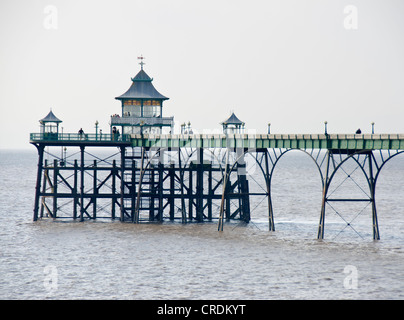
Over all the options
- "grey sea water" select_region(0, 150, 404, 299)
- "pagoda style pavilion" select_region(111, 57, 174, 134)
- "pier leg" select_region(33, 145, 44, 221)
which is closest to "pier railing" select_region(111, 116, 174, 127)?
"pagoda style pavilion" select_region(111, 57, 174, 134)

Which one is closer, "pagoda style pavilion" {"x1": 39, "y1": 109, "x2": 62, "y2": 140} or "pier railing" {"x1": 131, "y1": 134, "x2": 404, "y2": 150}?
"pier railing" {"x1": 131, "y1": 134, "x2": 404, "y2": 150}

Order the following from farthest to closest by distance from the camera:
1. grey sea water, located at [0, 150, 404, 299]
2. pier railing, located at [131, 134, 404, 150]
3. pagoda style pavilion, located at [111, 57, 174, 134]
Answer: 1. pagoda style pavilion, located at [111, 57, 174, 134]
2. pier railing, located at [131, 134, 404, 150]
3. grey sea water, located at [0, 150, 404, 299]

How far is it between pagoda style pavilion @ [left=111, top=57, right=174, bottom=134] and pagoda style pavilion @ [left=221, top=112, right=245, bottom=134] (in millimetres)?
6803

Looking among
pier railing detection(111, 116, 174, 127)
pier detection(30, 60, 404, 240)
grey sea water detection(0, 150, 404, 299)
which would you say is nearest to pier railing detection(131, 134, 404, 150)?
pier detection(30, 60, 404, 240)

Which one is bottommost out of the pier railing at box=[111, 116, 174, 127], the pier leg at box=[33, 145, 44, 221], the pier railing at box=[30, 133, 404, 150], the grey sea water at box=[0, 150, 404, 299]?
the grey sea water at box=[0, 150, 404, 299]

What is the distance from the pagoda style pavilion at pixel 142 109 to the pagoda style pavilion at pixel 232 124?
6803 mm

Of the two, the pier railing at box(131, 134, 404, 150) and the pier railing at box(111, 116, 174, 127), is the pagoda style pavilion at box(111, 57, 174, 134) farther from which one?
the pier railing at box(131, 134, 404, 150)

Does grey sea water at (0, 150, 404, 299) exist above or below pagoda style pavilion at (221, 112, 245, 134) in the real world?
below

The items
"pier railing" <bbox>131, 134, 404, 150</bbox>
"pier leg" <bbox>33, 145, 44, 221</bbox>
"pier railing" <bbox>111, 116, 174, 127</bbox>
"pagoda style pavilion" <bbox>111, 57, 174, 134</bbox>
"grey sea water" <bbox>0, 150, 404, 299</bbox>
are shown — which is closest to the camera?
"grey sea water" <bbox>0, 150, 404, 299</bbox>

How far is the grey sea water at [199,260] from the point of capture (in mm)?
39250

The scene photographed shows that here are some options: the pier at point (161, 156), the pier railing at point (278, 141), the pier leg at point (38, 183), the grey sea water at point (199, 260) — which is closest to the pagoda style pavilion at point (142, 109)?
the pier at point (161, 156)

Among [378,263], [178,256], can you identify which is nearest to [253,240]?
[178,256]

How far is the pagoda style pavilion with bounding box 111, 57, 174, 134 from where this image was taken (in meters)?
70.0
